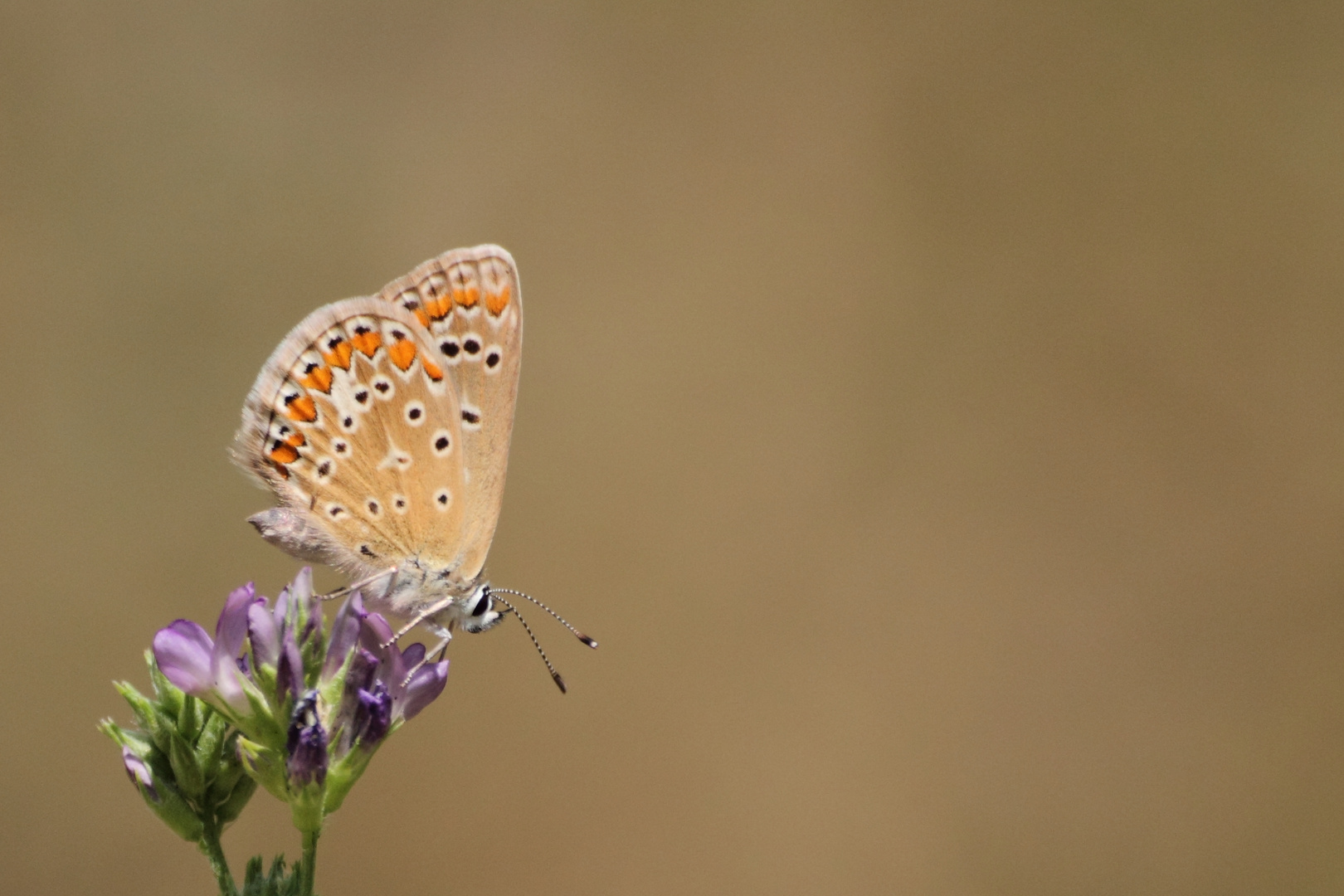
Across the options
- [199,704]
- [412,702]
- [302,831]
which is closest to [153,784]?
[199,704]

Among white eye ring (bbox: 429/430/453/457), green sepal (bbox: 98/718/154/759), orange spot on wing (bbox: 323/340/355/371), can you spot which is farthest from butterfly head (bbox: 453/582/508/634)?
green sepal (bbox: 98/718/154/759)

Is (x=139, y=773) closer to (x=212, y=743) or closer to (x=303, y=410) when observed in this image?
(x=212, y=743)

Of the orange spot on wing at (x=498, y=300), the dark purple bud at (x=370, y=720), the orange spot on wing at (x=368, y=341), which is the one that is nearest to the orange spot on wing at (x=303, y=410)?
the orange spot on wing at (x=368, y=341)

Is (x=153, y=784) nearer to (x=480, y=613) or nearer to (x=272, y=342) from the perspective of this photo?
(x=480, y=613)

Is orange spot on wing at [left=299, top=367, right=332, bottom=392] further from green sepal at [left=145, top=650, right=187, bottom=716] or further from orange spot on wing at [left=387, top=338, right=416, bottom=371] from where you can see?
green sepal at [left=145, top=650, right=187, bottom=716]

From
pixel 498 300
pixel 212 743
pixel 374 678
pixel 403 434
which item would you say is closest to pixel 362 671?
pixel 374 678

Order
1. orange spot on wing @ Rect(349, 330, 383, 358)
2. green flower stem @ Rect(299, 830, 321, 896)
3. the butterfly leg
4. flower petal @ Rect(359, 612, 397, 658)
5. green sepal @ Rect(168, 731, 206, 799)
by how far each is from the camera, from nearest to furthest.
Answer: green flower stem @ Rect(299, 830, 321, 896) → green sepal @ Rect(168, 731, 206, 799) → flower petal @ Rect(359, 612, 397, 658) → the butterfly leg → orange spot on wing @ Rect(349, 330, 383, 358)
